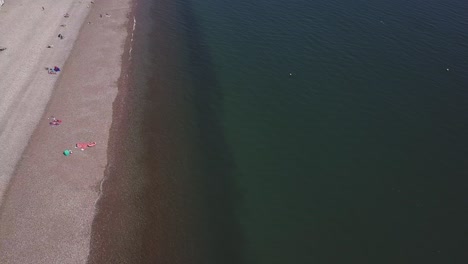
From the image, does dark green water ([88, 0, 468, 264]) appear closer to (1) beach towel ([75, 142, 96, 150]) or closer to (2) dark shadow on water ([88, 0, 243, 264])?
(2) dark shadow on water ([88, 0, 243, 264])

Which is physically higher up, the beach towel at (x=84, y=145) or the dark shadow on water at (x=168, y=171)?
the beach towel at (x=84, y=145)

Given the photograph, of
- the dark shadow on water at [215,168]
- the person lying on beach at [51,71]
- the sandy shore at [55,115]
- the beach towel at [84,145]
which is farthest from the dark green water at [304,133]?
the person lying on beach at [51,71]

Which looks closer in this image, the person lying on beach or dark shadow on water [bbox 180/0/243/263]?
dark shadow on water [bbox 180/0/243/263]

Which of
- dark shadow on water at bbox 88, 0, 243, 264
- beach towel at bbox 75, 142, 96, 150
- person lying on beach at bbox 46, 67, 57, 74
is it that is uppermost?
person lying on beach at bbox 46, 67, 57, 74

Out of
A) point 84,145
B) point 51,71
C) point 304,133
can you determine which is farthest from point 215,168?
point 51,71

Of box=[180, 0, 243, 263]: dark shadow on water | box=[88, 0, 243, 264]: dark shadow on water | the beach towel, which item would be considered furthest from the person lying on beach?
box=[180, 0, 243, 263]: dark shadow on water

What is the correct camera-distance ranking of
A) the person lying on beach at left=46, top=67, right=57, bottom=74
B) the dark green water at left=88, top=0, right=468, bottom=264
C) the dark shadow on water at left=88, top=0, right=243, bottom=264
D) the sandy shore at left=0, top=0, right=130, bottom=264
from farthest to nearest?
the person lying on beach at left=46, top=67, right=57, bottom=74 → the dark green water at left=88, top=0, right=468, bottom=264 → the dark shadow on water at left=88, top=0, right=243, bottom=264 → the sandy shore at left=0, top=0, right=130, bottom=264

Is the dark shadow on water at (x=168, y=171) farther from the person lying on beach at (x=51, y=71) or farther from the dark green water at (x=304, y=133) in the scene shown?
the person lying on beach at (x=51, y=71)
